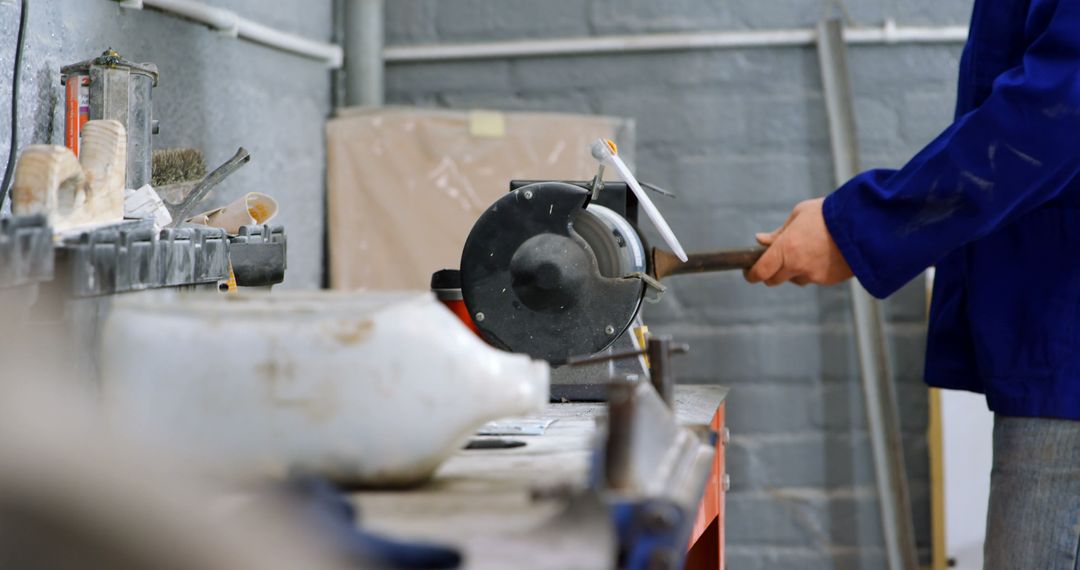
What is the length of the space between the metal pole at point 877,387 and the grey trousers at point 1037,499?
836 millimetres

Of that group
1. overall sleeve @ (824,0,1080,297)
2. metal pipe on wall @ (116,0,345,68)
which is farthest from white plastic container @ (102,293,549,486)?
metal pipe on wall @ (116,0,345,68)

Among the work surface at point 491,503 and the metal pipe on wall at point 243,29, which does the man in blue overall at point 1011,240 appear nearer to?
the work surface at point 491,503

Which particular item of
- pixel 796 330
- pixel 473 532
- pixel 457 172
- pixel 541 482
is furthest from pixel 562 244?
pixel 796 330

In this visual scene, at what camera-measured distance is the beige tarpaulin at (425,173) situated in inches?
82.7

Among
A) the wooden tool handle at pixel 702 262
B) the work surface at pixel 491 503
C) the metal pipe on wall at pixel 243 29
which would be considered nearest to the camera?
the work surface at pixel 491 503

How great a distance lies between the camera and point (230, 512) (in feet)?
1.88

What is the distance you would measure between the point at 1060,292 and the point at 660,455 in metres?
0.79

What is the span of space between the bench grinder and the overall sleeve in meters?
0.32

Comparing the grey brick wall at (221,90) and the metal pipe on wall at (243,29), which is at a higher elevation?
the metal pipe on wall at (243,29)

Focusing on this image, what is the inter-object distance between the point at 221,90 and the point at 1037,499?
54.7 inches

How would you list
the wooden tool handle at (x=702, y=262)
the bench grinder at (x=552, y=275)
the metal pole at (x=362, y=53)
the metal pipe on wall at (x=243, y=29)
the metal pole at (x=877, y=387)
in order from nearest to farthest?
1. the bench grinder at (x=552, y=275)
2. the wooden tool handle at (x=702, y=262)
3. the metal pipe on wall at (x=243, y=29)
4. the metal pole at (x=877, y=387)
5. the metal pole at (x=362, y=53)

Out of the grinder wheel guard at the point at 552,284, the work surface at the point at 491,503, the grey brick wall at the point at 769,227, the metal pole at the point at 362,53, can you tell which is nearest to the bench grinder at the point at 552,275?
the grinder wheel guard at the point at 552,284

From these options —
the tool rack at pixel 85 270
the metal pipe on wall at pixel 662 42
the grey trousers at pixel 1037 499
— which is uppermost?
the metal pipe on wall at pixel 662 42

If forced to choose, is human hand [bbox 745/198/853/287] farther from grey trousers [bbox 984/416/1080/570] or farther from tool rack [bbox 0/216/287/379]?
tool rack [bbox 0/216/287/379]
